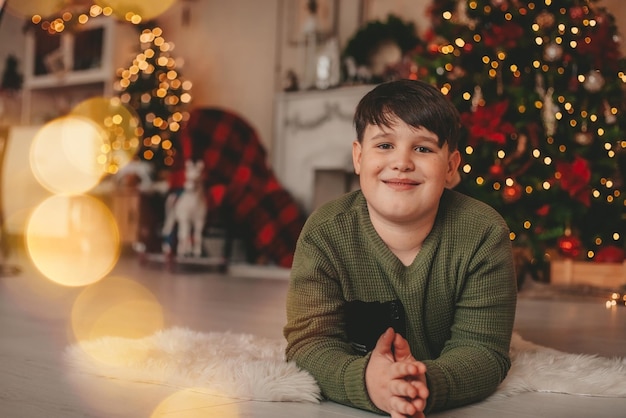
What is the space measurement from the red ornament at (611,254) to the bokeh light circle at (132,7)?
3.78m

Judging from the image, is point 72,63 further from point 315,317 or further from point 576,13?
point 315,317

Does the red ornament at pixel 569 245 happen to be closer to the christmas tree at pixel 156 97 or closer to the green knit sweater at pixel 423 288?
the green knit sweater at pixel 423 288

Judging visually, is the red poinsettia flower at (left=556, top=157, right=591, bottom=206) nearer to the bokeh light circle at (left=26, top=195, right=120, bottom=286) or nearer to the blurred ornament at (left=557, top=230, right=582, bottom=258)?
the blurred ornament at (left=557, top=230, right=582, bottom=258)

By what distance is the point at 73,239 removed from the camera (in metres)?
6.27

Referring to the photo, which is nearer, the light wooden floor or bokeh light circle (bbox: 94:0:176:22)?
the light wooden floor

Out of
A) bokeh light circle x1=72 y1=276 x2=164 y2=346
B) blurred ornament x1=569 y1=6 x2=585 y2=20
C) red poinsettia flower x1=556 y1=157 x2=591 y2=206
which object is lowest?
bokeh light circle x1=72 y1=276 x2=164 y2=346

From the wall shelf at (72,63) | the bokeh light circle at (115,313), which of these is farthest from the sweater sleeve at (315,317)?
the wall shelf at (72,63)

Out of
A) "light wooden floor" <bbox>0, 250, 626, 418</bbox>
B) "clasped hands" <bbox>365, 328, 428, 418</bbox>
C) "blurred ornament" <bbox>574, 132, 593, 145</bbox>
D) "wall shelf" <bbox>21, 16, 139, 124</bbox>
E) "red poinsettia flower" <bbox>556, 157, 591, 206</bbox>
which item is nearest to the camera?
"clasped hands" <bbox>365, 328, 428, 418</bbox>

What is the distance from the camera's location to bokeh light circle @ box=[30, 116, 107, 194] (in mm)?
6703

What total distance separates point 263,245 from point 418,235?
3528 mm

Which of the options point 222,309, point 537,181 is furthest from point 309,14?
point 222,309

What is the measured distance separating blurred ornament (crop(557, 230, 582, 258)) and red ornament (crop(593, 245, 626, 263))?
0.11 m

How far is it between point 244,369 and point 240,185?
11.7 feet

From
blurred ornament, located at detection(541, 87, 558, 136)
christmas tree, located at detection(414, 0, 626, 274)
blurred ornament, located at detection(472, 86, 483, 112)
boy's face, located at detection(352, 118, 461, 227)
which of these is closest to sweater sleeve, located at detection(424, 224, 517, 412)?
boy's face, located at detection(352, 118, 461, 227)
